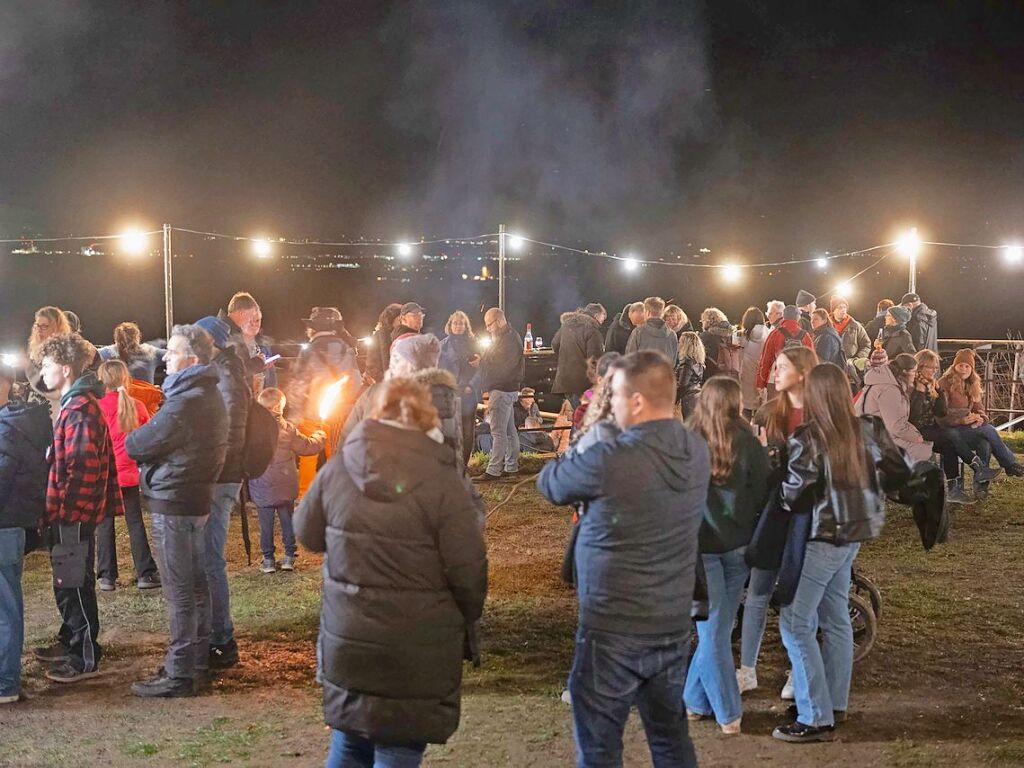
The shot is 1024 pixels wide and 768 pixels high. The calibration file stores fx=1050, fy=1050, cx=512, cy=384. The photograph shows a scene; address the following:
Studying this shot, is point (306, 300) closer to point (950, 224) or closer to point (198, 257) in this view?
point (198, 257)

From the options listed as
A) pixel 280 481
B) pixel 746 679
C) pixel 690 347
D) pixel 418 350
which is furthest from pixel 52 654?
pixel 690 347

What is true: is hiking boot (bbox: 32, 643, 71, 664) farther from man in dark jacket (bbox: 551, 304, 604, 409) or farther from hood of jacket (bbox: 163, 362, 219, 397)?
man in dark jacket (bbox: 551, 304, 604, 409)

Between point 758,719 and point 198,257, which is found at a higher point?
point 198,257

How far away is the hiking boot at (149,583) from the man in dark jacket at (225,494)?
1.95 metres

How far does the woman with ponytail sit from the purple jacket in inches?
34.8

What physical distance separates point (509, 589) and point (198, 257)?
50.0m

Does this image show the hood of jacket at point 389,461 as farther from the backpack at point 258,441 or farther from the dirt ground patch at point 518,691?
the backpack at point 258,441

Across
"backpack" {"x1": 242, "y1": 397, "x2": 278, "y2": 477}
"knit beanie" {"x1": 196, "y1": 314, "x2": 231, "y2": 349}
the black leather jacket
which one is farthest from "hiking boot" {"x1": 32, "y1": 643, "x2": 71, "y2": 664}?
the black leather jacket

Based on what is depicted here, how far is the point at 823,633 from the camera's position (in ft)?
17.0

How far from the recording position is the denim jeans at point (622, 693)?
366 centimetres

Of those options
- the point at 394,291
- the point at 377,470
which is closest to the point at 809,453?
the point at 377,470

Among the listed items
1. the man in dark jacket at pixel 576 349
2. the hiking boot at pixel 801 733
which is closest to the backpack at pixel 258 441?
the hiking boot at pixel 801 733

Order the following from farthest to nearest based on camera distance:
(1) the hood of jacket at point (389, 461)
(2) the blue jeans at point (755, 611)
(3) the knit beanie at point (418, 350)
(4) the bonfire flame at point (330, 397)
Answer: (4) the bonfire flame at point (330, 397), (3) the knit beanie at point (418, 350), (2) the blue jeans at point (755, 611), (1) the hood of jacket at point (389, 461)

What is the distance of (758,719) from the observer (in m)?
5.24
